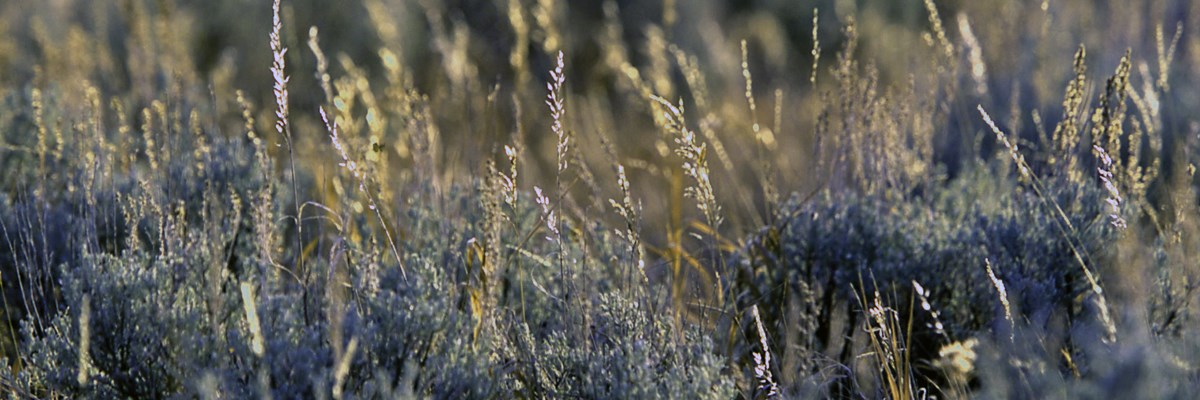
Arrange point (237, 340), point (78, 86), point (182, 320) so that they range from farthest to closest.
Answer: point (78, 86), point (182, 320), point (237, 340)

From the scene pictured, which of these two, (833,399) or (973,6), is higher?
(973,6)

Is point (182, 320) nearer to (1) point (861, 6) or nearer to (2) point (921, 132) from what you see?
(2) point (921, 132)

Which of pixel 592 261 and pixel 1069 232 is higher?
pixel 1069 232

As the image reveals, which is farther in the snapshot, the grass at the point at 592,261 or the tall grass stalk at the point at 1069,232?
the grass at the point at 592,261

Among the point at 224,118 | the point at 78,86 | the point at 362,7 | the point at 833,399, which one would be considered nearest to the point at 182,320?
the point at 833,399

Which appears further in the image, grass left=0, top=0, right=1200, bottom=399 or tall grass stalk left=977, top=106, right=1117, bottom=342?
grass left=0, top=0, right=1200, bottom=399

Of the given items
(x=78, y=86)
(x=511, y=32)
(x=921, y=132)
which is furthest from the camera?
(x=511, y=32)

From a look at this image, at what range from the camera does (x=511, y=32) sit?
28.7ft

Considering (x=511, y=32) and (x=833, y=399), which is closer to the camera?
(x=833, y=399)

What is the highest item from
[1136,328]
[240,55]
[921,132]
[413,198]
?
[240,55]

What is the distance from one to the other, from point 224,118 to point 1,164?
2.15 metres

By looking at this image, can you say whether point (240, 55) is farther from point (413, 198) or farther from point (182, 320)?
point (182, 320)

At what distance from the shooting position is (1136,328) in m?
1.74

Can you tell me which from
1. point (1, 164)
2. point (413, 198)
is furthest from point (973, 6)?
point (1, 164)
